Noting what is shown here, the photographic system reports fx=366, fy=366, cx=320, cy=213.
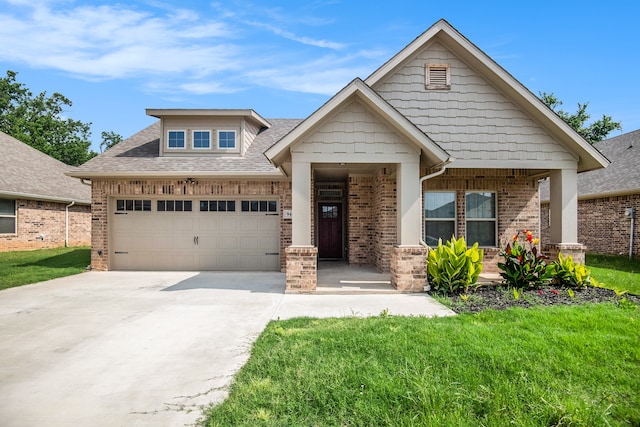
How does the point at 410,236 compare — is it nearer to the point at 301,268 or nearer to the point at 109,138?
the point at 301,268

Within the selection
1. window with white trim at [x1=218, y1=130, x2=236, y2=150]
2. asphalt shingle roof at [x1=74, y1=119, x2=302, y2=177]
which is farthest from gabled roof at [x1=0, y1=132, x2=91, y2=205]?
window with white trim at [x1=218, y1=130, x2=236, y2=150]

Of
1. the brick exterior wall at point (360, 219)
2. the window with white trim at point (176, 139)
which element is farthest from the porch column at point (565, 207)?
the window with white trim at point (176, 139)

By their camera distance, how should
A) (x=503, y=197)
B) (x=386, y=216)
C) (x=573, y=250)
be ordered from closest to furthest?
1. (x=573, y=250)
2. (x=386, y=216)
3. (x=503, y=197)

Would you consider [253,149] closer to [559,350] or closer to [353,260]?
[353,260]

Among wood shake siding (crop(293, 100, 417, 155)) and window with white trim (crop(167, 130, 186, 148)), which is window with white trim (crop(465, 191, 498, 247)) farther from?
window with white trim (crop(167, 130, 186, 148))

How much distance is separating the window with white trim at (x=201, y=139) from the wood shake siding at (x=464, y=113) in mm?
6241

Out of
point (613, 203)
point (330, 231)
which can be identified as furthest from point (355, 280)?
point (613, 203)

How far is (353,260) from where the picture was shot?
1174cm

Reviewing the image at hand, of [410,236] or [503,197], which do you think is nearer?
[410,236]

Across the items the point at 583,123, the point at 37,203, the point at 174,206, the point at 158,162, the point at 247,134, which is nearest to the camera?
the point at 174,206

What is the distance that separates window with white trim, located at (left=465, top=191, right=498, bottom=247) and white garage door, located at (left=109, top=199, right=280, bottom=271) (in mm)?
5652

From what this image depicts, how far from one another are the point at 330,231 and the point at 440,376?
1049 centimetres

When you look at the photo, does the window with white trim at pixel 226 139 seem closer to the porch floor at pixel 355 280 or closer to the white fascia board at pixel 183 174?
the white fascia board at pixel 183 174

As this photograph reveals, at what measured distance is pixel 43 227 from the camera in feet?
56.1
